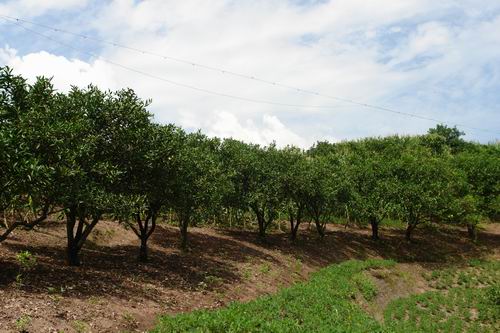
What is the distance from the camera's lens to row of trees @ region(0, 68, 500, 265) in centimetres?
1579

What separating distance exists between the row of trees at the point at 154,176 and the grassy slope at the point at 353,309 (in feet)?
Result: 21.1

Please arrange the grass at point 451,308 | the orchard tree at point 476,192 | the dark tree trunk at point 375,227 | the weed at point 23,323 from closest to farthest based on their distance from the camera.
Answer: the weed at point 23,323
the grass at point 451,308
the orchard tree at point 476,192
the dark tree trunk at point 375,227

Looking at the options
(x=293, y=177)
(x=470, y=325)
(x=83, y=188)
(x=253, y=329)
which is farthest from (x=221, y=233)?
(x=253, y=329)

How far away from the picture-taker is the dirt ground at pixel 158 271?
1420 cm

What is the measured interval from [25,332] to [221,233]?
28.9 metres

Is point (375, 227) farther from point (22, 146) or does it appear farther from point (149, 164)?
point (22, 146)

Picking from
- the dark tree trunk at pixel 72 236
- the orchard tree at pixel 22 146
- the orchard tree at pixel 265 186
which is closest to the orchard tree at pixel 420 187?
the orchard tree at pixel 265 186

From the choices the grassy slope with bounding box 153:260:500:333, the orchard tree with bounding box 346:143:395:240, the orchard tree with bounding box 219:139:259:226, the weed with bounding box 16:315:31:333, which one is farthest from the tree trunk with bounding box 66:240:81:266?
the orchard tree with bounding box 346:143:395:240

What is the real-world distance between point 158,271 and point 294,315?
8.50m

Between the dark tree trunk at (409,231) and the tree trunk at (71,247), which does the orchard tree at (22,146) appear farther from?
the dark tree trunk at (409,231)

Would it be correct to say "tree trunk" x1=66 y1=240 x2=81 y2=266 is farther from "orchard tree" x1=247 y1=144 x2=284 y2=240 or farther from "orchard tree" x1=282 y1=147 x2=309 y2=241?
"orchard tree" x1=282 y1=147 x2=309 y2=241

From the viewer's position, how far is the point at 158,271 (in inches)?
898

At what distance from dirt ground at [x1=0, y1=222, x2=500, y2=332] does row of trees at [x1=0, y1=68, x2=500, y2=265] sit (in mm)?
1696

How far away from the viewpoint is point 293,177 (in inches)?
1446
